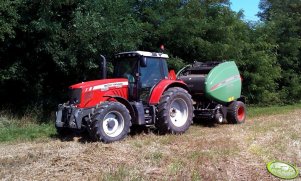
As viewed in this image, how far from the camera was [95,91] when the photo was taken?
958 cm

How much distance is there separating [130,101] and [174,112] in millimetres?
1305

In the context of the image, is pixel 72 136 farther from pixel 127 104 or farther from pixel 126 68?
pixel 126 68

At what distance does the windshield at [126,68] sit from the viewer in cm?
1039

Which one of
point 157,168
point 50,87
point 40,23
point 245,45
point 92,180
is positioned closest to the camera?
point 92,180

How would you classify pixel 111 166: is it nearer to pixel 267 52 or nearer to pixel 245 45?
pixel 245 45

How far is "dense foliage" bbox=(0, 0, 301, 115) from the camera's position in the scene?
39.1ft

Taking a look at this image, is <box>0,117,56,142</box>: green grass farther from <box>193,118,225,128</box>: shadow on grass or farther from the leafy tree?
the leafy tree

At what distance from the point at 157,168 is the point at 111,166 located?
731 mm

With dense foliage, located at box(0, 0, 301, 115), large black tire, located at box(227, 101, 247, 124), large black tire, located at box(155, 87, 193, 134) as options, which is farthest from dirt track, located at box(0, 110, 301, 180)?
dense foliage, located at box(0, 0, 301, 115)

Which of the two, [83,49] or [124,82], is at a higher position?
[83,49]

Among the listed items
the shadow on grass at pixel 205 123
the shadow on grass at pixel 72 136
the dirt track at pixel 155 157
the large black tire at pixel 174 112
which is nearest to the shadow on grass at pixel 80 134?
the shadow on grass at pixel 72 136

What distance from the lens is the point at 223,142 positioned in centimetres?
914

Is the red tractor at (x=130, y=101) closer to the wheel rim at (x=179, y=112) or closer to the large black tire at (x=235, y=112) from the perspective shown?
the wheel rim at (x=179, y=112)

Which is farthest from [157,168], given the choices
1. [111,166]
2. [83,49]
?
[83,49]
